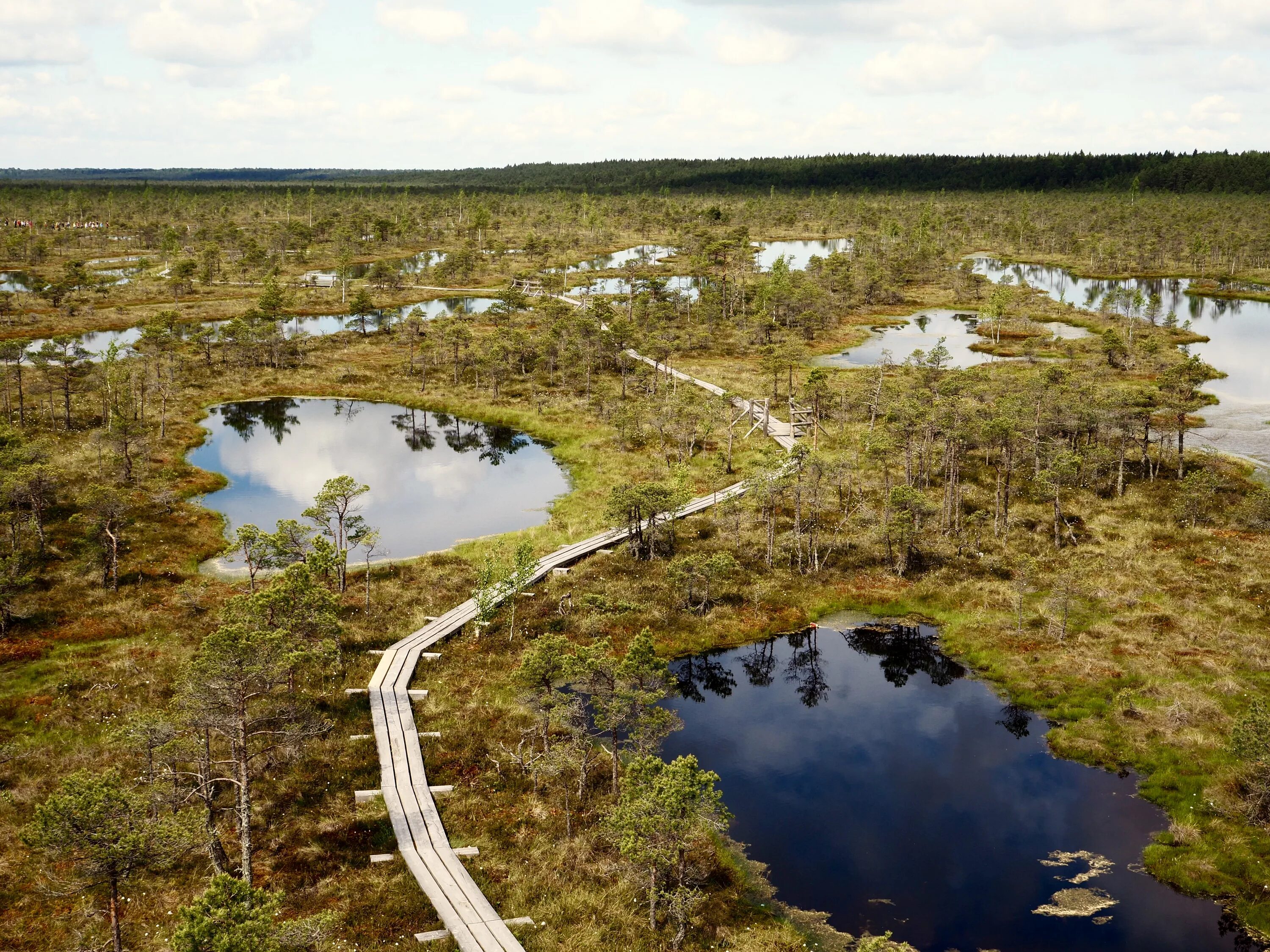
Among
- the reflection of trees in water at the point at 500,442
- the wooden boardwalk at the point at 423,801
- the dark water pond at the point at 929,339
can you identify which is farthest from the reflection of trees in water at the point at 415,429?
the dark water pond at the point at 929,339

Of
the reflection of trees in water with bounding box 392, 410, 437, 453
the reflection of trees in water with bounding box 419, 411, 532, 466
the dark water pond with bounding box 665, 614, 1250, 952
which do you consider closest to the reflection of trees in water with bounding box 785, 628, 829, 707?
the dark water pond with bounding box 665, 614, 1250, 952

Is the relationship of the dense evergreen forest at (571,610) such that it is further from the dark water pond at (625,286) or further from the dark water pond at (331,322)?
the dark water pond at (625,286)

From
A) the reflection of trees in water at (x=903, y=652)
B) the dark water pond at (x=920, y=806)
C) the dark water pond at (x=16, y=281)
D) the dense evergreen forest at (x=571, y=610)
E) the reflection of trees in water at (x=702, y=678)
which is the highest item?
the dark water pond at (x=16, y=281)

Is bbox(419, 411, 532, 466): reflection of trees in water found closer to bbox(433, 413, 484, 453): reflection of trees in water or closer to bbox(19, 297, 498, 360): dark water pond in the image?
bbox(433, 413, 484, 453): reflection of trees in water

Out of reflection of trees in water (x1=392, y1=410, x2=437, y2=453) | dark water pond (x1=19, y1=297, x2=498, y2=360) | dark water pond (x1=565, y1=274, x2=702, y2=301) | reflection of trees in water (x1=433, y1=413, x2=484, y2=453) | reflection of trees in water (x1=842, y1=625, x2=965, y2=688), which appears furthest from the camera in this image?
dark water pond (x1=565, y1=274, x2=702, y2=301)

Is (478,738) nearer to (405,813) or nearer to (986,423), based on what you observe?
(405,813)

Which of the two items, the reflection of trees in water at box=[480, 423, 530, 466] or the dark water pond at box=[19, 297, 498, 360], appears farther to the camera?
the dark water pond at box=[19, 297, 498, 360]

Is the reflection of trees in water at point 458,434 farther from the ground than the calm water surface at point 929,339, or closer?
closer
